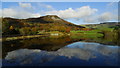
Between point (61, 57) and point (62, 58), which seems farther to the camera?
point (61, 57)

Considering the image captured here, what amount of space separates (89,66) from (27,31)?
5708cm

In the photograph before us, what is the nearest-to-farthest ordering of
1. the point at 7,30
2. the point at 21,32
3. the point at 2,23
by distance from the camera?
the point at 2,23
the point at 7,30
the point at 21,32

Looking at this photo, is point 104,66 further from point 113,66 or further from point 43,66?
point 43,66

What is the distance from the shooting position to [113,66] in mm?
12727

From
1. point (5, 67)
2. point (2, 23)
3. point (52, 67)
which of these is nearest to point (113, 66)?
point (52, 67)

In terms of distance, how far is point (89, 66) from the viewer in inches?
504

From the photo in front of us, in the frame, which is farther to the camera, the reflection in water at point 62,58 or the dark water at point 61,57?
the reflection in water at point 62,58

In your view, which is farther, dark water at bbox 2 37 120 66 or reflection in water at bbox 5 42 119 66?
reflection in water at bbox 5 42 119 66

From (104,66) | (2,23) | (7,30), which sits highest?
(2,23)

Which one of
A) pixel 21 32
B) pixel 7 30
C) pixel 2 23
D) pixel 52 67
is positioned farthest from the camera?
pixel 21 32

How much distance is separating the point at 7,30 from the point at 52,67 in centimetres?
4566

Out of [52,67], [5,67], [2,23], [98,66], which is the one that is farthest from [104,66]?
[2,23]

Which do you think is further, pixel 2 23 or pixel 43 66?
pixel 2 23

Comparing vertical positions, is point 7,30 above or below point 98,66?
above
